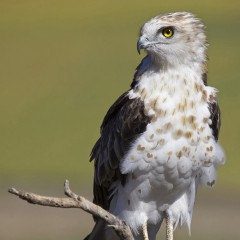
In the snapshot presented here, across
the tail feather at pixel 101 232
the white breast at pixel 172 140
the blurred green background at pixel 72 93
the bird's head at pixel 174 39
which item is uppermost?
the blurred green background at pixel 72 93

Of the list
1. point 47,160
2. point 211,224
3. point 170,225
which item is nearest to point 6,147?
point 47,160

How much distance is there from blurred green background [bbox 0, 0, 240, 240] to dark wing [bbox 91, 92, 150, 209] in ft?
42.6

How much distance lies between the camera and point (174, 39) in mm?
12117

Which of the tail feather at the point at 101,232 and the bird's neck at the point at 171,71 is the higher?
the bird's neck at the point at 171,71

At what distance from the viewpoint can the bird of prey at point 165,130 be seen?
12000 millimetres

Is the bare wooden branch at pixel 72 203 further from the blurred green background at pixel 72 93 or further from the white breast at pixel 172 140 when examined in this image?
the blurred green background at pixel 72 93

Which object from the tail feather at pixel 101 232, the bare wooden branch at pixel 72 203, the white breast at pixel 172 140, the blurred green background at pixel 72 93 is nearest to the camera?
the bare wooden branch at pixel 72 203

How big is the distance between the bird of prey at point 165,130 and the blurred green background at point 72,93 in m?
13.2

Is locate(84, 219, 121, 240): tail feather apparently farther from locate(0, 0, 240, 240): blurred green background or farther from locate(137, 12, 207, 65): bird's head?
locate(0, 0, 240, 240): blurred green background

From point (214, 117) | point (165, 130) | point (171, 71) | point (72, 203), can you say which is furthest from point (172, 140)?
point (72, 203)

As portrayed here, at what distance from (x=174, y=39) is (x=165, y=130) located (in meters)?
0.77

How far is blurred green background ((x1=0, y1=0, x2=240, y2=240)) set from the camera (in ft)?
95.1

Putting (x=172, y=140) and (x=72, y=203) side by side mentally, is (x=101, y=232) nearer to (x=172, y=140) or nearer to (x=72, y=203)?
(x=172, y=140)

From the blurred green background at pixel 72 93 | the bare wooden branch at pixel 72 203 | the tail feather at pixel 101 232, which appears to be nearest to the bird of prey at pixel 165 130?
the tail feather at pixel 101 232
